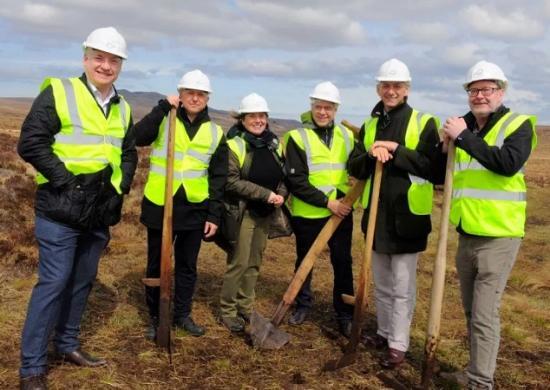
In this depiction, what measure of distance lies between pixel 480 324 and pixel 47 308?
3800mm

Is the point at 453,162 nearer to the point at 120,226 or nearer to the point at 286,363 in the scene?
the point at 286,363

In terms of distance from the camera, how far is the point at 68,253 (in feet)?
14.7

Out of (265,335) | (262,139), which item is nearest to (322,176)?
(262,139)

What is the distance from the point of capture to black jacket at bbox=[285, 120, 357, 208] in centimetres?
603

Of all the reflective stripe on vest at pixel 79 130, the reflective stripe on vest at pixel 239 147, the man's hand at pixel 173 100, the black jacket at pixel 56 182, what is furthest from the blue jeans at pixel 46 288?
the reflective stripe on vest at pixel 239 147

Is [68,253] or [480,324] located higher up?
[68,253]

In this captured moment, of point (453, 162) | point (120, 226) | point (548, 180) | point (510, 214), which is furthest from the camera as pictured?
point (548, 180)

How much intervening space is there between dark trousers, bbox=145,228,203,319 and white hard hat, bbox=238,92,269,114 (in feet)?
4.89

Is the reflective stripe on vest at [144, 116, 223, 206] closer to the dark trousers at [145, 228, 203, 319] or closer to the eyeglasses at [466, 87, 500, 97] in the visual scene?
the dark trousers at [145, 228, 203, 319]

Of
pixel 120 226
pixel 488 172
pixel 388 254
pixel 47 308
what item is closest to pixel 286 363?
pixel 388 254

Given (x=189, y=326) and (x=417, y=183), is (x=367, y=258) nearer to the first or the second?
(x=417, y=183)

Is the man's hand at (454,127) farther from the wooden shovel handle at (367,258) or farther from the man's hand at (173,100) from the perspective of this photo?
the man's hand at (173,100)

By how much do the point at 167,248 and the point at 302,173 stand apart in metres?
1.82

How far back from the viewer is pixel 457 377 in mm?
5242
